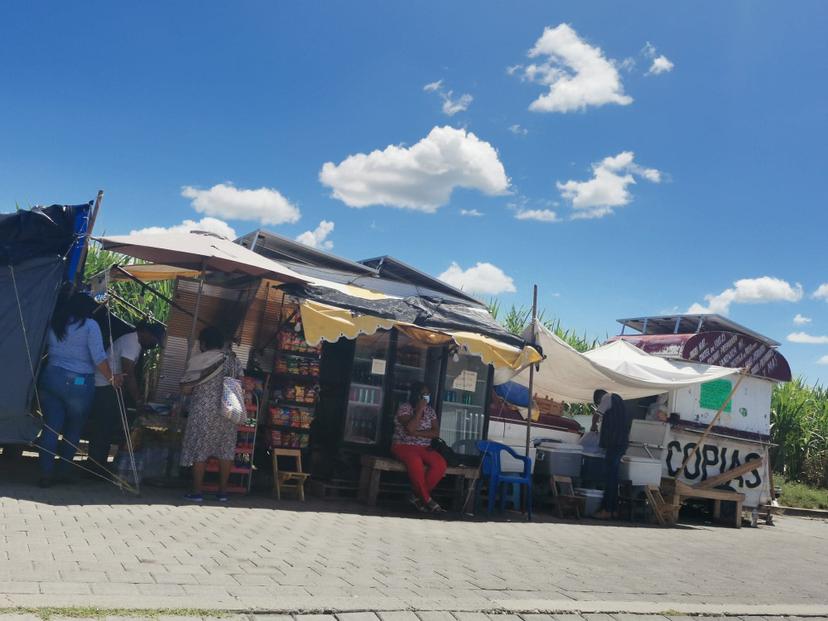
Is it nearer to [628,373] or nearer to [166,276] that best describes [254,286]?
[166,276]

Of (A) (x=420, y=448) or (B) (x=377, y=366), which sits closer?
(A) (x=420, y=448)

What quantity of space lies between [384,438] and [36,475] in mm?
4495

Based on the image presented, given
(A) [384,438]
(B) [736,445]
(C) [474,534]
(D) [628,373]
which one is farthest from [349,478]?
(B) [736,445]

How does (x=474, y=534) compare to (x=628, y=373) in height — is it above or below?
below

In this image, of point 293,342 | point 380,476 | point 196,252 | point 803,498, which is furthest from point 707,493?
point 196,252

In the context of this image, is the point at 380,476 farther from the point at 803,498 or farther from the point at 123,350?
the point at 803,498

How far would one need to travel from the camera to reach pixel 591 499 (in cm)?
1223

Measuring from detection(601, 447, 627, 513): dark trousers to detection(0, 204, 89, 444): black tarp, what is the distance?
8319 millimetres

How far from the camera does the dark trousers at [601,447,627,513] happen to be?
1223 centimetres

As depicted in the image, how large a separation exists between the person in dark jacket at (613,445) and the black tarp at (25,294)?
8289 mm

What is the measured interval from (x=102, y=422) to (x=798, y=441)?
65.9ft

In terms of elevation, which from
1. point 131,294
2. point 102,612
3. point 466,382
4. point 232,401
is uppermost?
point 131,294

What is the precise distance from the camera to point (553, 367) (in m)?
12.8

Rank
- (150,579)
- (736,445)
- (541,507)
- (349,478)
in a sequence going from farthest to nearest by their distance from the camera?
(736,445) < (541,507) < (349,478) < (150,579)
